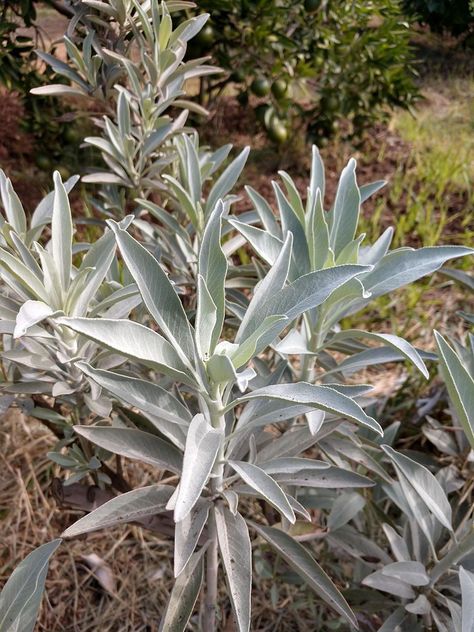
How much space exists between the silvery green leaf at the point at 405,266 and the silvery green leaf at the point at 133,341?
316 mm

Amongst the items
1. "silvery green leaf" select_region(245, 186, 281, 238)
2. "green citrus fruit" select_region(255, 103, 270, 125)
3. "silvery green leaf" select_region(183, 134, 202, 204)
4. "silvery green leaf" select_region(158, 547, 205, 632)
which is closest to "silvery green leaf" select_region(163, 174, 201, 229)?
"silvery green leaf" select_region(183, 134, 202, 204)

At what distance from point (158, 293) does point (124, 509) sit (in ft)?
0.96

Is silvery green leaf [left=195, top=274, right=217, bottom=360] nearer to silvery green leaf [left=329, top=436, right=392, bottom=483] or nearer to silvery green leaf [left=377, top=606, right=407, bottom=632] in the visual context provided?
silvery green leaf [left=329, top=436, right=392, bottom=483]

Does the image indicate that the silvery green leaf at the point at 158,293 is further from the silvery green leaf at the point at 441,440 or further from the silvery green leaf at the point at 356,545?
the silvery green leaf at the point at 441,440

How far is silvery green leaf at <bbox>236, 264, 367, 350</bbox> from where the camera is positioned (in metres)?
0.59

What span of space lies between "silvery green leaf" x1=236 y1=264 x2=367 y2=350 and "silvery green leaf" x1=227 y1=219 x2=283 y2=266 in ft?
0.44

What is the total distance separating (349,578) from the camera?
114 centimetres

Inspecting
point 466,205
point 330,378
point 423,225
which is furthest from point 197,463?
point 466,205

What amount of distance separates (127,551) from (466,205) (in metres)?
2.12

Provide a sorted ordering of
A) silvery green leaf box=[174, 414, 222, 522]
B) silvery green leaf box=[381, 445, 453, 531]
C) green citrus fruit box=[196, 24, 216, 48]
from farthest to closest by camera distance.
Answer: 1. green citrus fruit box=[196, 24, 216, 48]
2. silvery green leaf box=[381, 445, 453, 531]
3. silvery green leaf box=[174, 414, 222, 522]

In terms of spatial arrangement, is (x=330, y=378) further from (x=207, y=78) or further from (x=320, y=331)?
(x=207, y=78)

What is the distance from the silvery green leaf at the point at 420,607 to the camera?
0.84 metres

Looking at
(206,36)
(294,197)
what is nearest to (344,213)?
(294,197)

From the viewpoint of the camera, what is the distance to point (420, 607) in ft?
2.76
